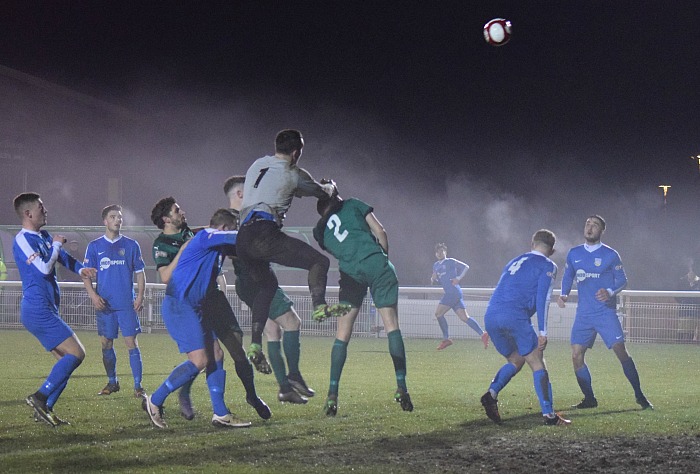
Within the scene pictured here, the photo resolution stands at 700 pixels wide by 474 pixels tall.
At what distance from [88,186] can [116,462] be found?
3030cm

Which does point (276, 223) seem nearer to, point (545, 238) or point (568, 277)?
point (545, 238)

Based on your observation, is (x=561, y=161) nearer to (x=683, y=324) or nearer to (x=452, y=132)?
(x=452, y=132)

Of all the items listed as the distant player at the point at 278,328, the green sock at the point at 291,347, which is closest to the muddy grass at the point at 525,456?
the distant player at the point at 278,328

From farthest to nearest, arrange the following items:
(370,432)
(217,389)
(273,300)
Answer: (273,300) → (217,389) → (370,432)

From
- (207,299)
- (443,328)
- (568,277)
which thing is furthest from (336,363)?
(443,328)

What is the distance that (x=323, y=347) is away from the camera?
19.1 meters

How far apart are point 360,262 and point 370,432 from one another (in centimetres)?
156

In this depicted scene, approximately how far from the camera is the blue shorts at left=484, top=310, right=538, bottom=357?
8820mm

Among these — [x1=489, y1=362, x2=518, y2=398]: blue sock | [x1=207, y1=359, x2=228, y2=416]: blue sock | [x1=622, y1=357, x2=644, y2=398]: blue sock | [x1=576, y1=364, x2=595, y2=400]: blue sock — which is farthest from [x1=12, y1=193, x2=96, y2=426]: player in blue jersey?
[x1=622, y1=357, x2=644, y2=398]: blue sock

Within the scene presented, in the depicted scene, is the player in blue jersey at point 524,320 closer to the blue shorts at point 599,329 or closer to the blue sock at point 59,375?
the blue shorts at point 599,329

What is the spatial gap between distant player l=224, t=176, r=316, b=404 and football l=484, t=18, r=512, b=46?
4093mm

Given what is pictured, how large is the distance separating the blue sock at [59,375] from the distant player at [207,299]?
103 centimetres

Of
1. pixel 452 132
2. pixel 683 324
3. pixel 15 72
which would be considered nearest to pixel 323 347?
pixel 683 324

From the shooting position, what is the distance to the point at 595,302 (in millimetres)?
10570
